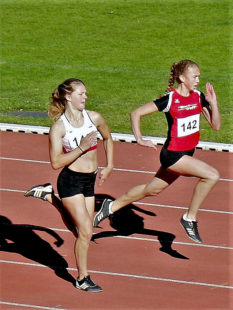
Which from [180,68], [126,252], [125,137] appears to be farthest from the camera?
[125,137]

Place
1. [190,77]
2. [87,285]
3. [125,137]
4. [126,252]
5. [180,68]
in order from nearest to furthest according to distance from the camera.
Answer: [87,285] < [190,77] < [180,68] < [126,252] < [125,137]

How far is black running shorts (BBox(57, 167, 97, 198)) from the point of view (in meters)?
11.2

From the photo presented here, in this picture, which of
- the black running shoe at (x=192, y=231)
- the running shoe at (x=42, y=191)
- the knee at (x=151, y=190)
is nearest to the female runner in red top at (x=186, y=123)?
the black running shoe at (x=192, y=231)

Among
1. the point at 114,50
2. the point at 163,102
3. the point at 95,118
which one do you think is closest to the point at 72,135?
the point at 95,118

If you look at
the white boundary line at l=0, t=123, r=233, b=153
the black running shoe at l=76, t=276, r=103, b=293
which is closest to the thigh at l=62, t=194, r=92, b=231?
the black running shoe at l=76, t=276, r=103, b=293

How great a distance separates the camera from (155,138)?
1866 centimetres

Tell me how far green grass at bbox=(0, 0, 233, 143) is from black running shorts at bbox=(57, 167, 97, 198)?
766cm

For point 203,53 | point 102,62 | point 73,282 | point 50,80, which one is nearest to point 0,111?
point 50,80

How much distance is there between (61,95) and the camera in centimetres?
1128

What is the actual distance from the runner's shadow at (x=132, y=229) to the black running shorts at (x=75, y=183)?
1.97 metres

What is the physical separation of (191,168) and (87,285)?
6.07 ft

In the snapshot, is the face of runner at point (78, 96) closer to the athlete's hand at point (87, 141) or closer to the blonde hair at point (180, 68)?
the athlete's hand at point (87, 141)

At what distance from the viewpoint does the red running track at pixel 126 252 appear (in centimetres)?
1145

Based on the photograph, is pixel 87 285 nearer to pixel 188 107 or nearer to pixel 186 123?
pixel 186 123
